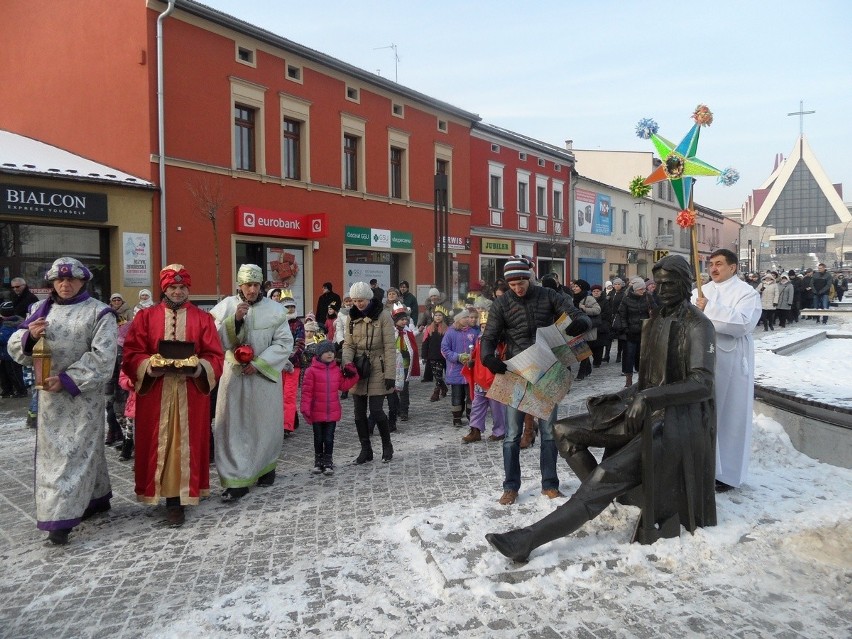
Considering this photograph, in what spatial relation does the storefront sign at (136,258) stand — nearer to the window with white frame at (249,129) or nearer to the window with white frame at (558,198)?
the window with white frame at (249,129)

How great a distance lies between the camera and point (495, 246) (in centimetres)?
2798

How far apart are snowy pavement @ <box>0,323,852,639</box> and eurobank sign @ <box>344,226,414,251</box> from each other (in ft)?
51.6

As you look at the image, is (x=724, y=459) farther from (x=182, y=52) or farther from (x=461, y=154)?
(x=461, y=154)

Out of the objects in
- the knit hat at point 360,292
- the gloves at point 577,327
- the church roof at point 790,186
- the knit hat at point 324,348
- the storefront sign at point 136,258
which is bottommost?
the knit hat at point 324,348

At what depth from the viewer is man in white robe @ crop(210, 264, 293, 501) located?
5520 millimetres

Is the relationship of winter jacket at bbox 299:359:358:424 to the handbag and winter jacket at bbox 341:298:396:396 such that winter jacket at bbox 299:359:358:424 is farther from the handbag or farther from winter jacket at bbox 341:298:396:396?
winter jacket at bbox 341:298:396:396

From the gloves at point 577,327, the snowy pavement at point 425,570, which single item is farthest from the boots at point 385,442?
the gloves at point 577,327

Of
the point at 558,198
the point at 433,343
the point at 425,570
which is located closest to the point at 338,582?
the point at 425,570

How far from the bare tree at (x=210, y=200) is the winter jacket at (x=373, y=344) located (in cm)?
961

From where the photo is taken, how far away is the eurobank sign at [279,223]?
17.0 m

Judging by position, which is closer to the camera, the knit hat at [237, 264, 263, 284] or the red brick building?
the knit hat at [237, 264, 263, 284]

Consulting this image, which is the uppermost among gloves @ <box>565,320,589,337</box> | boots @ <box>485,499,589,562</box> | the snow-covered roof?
the snow-covered roof

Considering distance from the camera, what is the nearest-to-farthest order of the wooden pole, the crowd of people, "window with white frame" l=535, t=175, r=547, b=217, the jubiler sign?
the crowd of people
the wooden pole
the jubiler sign
"window with white frame" l=535, t=175, r=547, b=217

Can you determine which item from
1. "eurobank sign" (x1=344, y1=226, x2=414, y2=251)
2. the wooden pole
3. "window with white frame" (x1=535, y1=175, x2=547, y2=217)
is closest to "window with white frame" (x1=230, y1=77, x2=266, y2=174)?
"eurobank sign" (x1=344, y1=226, x2=414, y2=251)
